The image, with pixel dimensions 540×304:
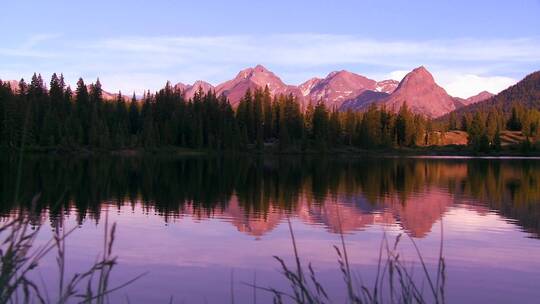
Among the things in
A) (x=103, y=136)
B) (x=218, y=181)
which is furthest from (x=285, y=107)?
(x=218, y=181)

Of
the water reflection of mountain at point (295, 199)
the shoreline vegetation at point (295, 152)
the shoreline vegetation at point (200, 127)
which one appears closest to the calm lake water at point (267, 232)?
the water reflection of mountain at point (295, 199)

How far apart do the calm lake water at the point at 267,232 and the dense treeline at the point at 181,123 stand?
75324 millimetres

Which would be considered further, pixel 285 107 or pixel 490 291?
pixel 285 107

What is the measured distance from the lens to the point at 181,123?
145 metres

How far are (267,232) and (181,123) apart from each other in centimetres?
12211

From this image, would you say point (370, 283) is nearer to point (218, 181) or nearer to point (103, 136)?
point (218, 181)

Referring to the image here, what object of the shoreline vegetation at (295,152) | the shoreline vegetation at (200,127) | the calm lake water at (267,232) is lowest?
the calm lake water at (267,232)

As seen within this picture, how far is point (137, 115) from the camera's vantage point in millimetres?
154750

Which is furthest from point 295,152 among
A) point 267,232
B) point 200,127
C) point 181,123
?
point 267,232

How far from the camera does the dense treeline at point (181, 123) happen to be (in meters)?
118

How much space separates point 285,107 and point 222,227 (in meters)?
139

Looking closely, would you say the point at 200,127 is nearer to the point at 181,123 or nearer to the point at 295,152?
the point at 181,123

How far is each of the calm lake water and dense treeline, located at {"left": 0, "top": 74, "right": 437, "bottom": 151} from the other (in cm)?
7532

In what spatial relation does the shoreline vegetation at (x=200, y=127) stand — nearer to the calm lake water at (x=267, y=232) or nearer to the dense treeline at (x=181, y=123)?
the dense treeline at (x=181, y=123)
